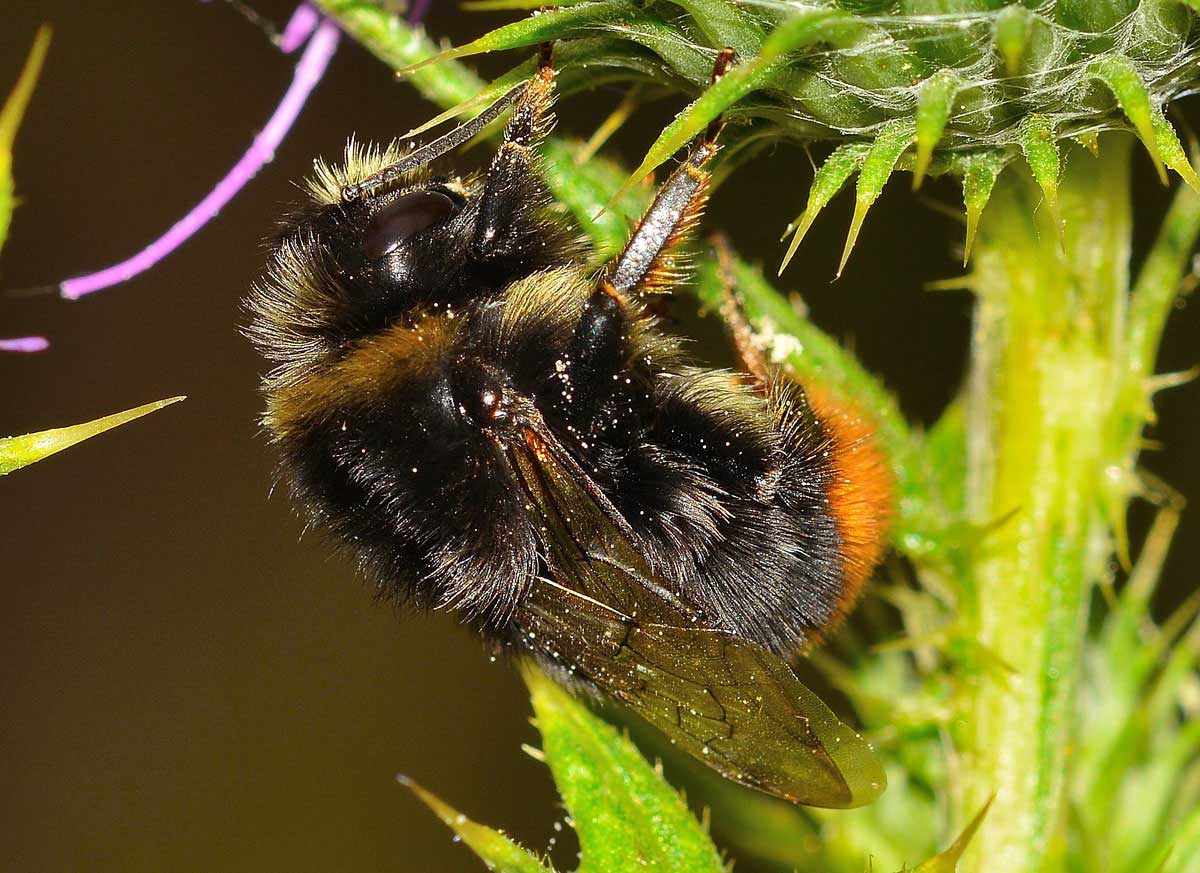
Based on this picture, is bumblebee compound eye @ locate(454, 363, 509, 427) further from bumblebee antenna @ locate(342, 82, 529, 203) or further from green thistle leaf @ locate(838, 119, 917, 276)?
green thistle leaf @ locate(838, 119, 917, 276)

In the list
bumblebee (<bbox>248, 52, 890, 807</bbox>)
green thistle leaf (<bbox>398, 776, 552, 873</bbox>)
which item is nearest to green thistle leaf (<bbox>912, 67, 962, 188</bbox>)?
bumblebee (<bbox>248, 52, 890, 807</bbox>)

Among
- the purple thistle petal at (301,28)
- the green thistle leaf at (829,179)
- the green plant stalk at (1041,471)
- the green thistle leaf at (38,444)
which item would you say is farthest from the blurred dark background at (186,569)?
the green thistle leaf at (38,444)

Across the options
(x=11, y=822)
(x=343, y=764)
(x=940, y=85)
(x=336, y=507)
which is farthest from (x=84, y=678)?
(x=940, y=85)

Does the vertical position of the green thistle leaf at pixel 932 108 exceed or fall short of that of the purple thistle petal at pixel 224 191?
it falls short

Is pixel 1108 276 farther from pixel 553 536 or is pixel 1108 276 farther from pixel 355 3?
pixel 355 3

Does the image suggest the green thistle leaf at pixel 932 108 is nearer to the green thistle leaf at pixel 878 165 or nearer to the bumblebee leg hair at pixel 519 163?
the green thistle leaf at pixel 878 165

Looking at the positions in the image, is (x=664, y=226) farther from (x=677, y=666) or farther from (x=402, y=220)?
(x=677, y=666)

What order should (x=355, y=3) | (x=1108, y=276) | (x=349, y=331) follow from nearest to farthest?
(x=349, y=331), (x=355, y=3), (x=1108, y=276)

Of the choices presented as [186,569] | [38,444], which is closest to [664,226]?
[38,444]
